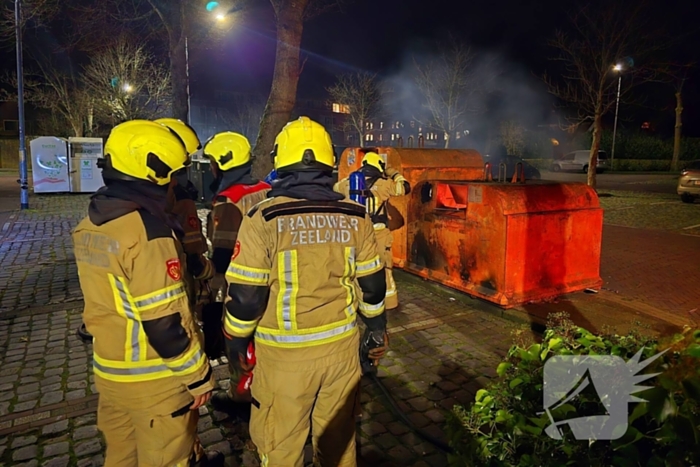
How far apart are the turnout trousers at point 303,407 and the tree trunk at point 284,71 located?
27.0 ft

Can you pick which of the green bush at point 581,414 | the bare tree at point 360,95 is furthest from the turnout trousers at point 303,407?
the bare tree at point 360,95

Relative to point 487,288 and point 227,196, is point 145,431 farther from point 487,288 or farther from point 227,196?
point 487,288

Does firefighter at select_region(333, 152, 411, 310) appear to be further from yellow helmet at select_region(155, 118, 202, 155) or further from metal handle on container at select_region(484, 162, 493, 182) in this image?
yellow helmet at select_region(155, 118, 202, 155)

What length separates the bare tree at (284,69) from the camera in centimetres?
1012

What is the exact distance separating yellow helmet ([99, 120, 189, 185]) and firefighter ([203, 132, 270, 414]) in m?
1.48

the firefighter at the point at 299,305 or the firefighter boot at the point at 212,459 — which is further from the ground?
the firefighter at the point at 299,305

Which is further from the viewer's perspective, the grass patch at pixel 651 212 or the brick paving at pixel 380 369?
the grass patch at pixel 651 212

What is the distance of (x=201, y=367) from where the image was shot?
7.76ft

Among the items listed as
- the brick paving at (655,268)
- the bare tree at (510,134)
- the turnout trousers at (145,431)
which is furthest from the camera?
the bare tree at (510,134)

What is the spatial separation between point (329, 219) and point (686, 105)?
46520 mm

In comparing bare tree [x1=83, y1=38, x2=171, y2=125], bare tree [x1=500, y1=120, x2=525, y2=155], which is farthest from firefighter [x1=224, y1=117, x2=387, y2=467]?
bare tree [x1=500, y1=120, x2=525, y2=155]

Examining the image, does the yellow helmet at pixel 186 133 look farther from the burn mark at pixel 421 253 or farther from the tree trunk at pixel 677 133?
the tree trunk at pixel 677 133

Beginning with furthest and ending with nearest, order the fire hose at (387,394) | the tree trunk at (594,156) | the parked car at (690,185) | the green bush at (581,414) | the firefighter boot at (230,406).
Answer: the tree trunk at (594,156) < the parked car at (690,185) < the firefighter boot at (230,406) < the fire hose at (387,394) < the green bush at (581,414)

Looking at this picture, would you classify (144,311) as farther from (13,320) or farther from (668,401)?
(13,320)
